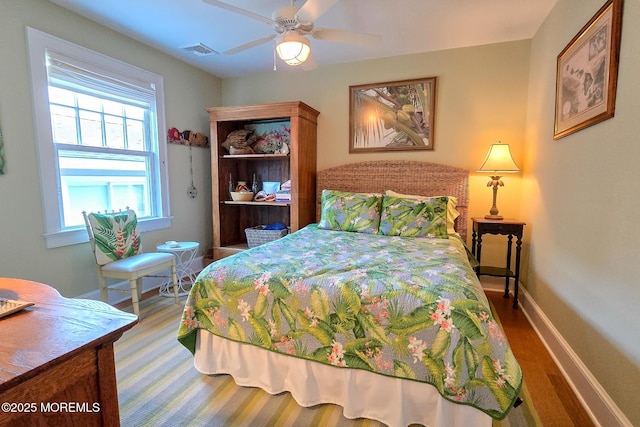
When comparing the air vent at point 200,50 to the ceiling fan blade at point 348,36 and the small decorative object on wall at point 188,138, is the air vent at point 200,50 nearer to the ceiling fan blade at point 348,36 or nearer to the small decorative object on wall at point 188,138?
the small decorative object on wall at point 188,138

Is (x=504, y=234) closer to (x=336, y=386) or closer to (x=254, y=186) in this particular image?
(x=336, y=386)

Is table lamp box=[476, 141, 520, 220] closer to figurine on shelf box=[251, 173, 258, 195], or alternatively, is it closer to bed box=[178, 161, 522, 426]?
bed box=[178, 161, 522, 426]

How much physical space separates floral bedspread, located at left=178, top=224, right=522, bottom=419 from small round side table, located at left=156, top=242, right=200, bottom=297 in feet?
4.43

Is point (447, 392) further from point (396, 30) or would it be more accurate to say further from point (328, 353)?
point (396, 30)

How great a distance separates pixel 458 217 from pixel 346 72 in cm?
203

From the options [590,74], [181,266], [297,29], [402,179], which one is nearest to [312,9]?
[297,29]

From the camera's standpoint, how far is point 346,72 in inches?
145

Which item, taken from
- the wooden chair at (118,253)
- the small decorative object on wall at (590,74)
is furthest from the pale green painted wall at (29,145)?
the small decorative object on wall at (590,74)

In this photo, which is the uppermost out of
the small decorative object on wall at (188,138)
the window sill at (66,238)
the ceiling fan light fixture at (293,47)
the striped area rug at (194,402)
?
the ceiling fan light fixture at (293,47)

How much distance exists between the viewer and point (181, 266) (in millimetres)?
3586

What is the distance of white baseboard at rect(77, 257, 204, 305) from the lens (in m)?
2.89

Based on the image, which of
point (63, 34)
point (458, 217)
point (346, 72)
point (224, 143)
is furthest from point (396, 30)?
point (63, 34)

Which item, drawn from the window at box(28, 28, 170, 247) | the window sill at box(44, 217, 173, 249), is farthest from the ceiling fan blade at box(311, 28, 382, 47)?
the window sill at box(44, 217, 173, 249)

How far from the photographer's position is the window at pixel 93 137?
2475 millimetres
